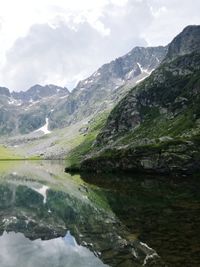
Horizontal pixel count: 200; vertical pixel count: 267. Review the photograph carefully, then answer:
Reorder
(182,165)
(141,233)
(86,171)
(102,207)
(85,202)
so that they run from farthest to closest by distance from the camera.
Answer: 1. (86,171)
2. (182,165)
3. (85,202)
4. (102,207)
5. (141,233)

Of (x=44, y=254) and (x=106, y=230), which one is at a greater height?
(x=106, y=230)

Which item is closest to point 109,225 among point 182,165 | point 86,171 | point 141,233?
point 141,233

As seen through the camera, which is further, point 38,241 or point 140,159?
point 140,159

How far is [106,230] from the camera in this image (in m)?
45.1

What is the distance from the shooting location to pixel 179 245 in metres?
35.4

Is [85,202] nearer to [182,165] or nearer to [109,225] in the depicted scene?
[109,225]

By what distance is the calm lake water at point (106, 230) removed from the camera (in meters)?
33.6

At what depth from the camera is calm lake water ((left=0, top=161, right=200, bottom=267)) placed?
3362cm

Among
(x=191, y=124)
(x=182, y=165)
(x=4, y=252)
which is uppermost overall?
(x=191, y=124)

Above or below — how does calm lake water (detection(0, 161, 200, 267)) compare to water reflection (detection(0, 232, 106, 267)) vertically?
above

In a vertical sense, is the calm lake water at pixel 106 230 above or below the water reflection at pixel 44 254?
above

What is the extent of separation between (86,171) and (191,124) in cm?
6295

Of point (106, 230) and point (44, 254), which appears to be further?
point (106, 230)

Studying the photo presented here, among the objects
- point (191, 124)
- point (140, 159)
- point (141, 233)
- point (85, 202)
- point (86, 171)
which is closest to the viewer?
point (141, 233)
